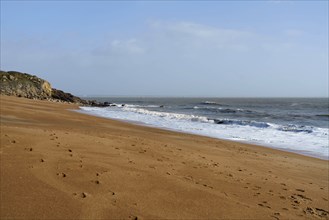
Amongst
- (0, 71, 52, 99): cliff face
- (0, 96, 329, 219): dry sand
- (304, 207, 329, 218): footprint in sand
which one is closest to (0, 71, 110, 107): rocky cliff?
(0, 71, 52, 99): cliff face

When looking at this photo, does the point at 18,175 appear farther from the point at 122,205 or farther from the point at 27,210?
the point at 122,205

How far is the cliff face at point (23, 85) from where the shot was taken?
2162 inches

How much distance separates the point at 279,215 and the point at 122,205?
2383 mm

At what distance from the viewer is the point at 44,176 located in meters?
5.16

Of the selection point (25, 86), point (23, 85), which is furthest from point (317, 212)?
point (25, 86)

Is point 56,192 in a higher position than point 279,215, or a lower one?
higher

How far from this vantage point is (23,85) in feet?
194

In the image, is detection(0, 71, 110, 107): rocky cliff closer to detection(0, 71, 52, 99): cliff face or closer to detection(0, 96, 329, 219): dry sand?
detection(0, 71, 52, 99): cliff face

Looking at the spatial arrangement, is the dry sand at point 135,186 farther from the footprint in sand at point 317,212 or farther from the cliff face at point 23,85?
the cliff face at point 23,85

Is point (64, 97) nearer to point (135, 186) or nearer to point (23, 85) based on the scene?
point (23, 85)

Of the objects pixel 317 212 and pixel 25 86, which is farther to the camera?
pixel 25 86

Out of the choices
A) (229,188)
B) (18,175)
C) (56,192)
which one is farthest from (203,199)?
(18,175)

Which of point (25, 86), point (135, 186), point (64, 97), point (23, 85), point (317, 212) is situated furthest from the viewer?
point (64, 97)

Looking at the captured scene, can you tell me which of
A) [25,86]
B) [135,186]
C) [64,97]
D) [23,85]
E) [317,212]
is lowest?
[317,212]
